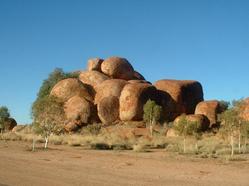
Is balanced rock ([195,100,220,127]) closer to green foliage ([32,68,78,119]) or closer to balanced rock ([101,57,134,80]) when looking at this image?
balanced rock ([101,57,134,80])

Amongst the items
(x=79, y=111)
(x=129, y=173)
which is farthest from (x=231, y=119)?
(x=79, y=111)

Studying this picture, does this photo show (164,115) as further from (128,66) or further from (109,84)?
(128,66)

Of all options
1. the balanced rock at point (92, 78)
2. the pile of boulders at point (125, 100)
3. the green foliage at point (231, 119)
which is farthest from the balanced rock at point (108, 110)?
the green foliage at point (231, 119)

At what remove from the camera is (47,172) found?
18.3 metres

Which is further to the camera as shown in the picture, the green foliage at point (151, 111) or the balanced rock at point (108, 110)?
the balanced rock at point (108, 110)

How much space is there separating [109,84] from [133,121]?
6057 mm

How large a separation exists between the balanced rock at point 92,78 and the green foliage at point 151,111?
11.7 m

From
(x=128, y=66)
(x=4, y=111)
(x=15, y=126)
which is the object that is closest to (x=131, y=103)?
(x=128, y=66)

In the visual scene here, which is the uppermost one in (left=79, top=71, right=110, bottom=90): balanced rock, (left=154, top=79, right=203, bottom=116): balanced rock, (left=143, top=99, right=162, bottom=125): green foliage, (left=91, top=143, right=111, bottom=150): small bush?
(left=79, top=71, right=110, bottom=90): balanced rock

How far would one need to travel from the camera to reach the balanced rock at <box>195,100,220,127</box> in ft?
154

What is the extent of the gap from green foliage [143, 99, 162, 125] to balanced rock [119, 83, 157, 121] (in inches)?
113

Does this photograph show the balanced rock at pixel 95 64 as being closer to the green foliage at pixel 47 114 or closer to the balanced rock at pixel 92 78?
the balanced rock at pixel 92 78

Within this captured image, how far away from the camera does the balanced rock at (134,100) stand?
4844 cm

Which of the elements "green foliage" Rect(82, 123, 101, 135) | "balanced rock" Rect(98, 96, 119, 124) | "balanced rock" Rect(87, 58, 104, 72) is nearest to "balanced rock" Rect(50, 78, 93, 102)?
"balanced rock" Rect(98, 96, 119, 124)
